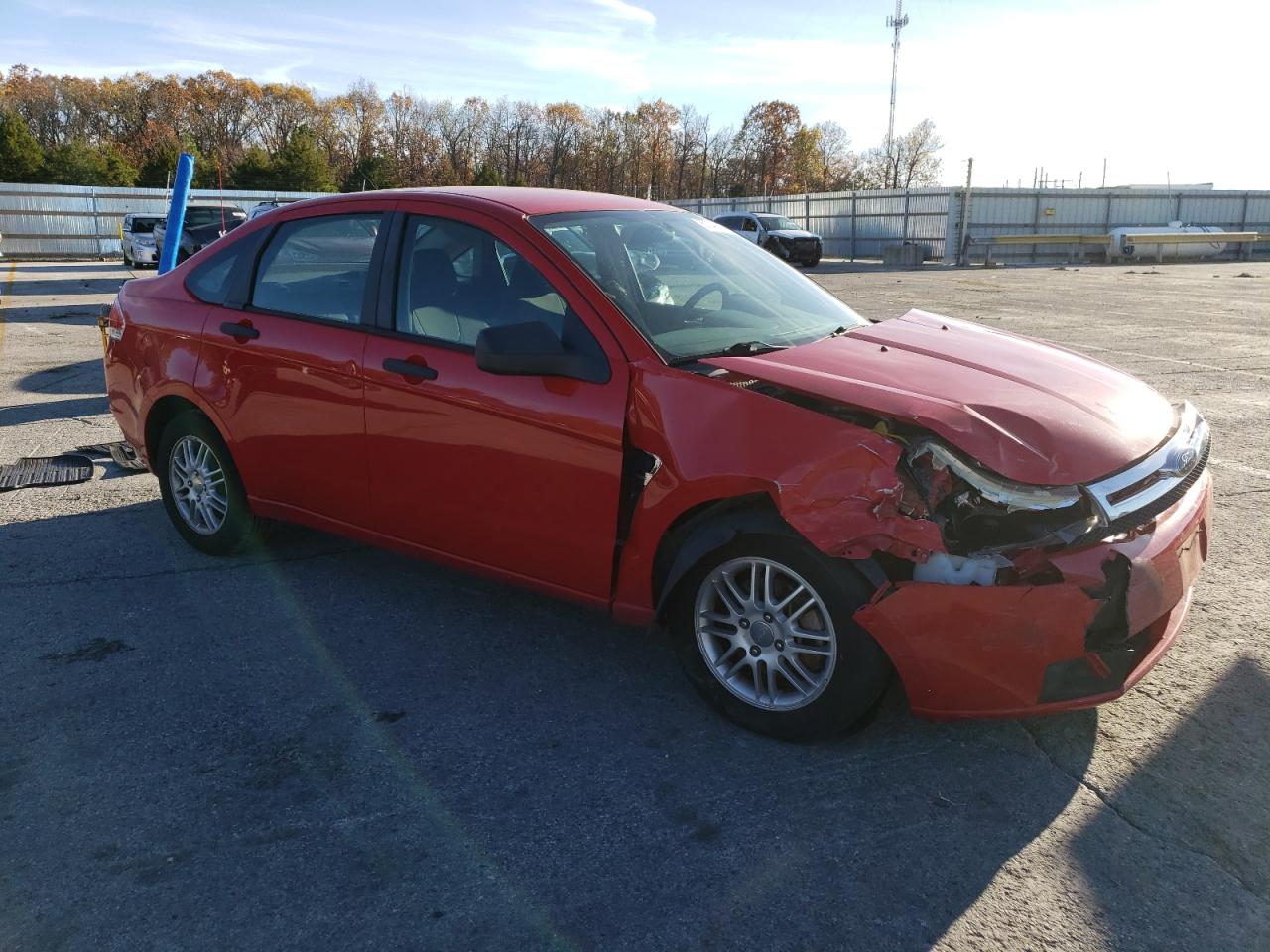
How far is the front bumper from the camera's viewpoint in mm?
2682

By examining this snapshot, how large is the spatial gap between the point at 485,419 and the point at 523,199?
104 centimetres

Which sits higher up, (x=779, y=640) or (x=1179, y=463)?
(x=1179, y=463)

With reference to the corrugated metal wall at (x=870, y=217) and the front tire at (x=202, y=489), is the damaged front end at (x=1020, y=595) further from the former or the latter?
the corrugated metal wall at (x=870, y=217)

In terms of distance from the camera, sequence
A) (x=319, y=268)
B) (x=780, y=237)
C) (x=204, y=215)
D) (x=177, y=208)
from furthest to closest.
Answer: (x=780, y=237) → (x=204, y=215) → (x=177, y=208) → (x=319, y=268)

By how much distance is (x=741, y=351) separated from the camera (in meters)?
3.40

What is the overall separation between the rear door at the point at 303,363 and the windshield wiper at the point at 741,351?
1395mm

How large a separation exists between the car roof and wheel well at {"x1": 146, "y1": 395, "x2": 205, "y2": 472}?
46.9 inches

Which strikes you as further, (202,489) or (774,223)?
(774,223)

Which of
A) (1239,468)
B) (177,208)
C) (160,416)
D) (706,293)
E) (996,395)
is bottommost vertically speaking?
(1239,468)

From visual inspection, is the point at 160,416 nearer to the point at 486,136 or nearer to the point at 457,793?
the point at 457,793

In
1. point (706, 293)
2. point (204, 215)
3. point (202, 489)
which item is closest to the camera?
point (706, 293)

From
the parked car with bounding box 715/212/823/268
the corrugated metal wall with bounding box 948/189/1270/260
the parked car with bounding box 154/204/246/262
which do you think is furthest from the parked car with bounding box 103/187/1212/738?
the corrugated metal wall with bounding box 948/189/1270/260

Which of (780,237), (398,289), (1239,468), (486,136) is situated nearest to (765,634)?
(398,289)

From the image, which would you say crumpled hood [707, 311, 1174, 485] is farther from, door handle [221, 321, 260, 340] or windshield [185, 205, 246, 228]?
windshield [185, 205, 246, 228]
